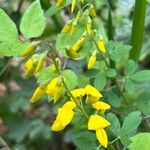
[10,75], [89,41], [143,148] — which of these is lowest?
[10,75]

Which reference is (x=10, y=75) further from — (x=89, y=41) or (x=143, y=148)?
(x=143, y=148)

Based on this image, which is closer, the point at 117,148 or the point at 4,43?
the point at 4,43

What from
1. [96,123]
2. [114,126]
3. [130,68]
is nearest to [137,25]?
[130,68]

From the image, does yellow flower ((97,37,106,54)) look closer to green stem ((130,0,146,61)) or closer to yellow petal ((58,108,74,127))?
yellow petal ((58,108,74,127))

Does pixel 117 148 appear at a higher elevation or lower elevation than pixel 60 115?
lower

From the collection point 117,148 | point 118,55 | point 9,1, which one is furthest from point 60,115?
point 9,1

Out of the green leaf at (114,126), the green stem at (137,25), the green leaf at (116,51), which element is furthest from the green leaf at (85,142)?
the green stem at (137,25)
